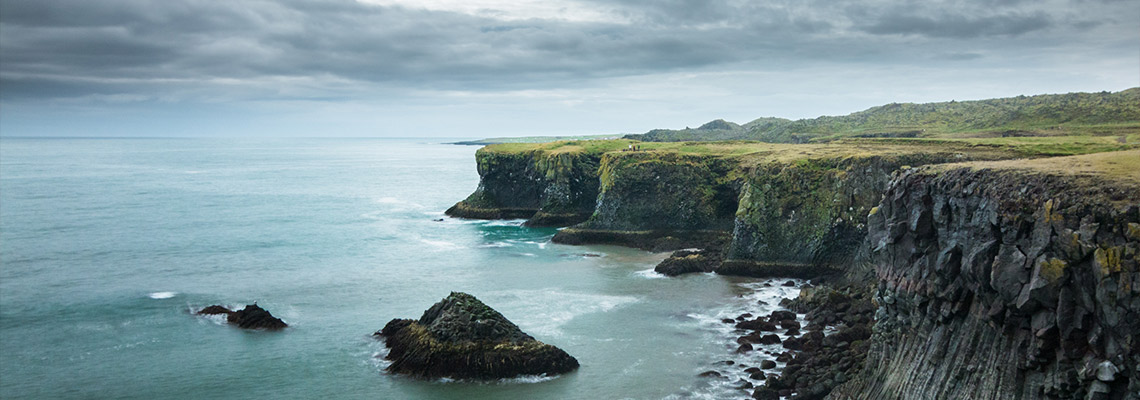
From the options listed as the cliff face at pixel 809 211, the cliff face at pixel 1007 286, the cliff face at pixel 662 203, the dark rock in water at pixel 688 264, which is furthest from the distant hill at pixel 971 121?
the cliff face at pixel 1007 286

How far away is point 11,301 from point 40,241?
26.3 meters

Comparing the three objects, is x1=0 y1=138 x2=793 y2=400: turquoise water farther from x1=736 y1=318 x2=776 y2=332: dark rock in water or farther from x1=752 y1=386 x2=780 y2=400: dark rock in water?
x1=736 y1=318 x2=776 y2=332: dark rock in water

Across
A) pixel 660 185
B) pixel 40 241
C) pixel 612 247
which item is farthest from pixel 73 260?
pixel 660 185

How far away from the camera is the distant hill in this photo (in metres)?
85.6

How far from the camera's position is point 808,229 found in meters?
54.0

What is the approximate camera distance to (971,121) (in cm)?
11662

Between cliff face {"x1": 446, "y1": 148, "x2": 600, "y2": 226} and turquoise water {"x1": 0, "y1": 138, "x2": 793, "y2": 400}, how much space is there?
360 cm

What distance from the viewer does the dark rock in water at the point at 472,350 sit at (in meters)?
34.3

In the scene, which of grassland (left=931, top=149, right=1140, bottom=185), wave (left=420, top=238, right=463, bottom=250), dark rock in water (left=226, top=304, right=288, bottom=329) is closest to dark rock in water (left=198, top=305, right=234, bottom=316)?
dark rock in water (left=226, top=304, right=288, bottom=329)

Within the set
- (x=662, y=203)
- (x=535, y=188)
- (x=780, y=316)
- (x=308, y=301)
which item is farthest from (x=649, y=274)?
(x=535, y=188)

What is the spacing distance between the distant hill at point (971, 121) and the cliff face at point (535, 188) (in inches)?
1582

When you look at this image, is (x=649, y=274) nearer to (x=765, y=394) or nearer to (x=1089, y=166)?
(x=765, y=394)

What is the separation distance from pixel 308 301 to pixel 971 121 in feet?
336

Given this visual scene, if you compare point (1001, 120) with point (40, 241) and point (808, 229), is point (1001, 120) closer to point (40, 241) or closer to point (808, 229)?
point (808, 229)
